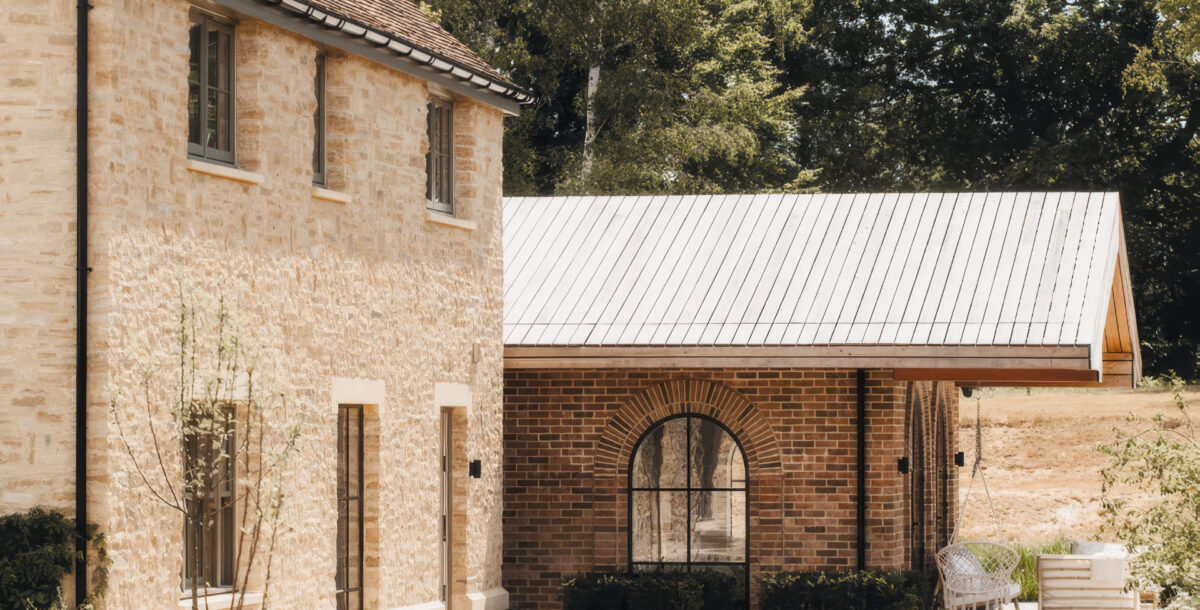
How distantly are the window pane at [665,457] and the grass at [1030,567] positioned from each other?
251 inches

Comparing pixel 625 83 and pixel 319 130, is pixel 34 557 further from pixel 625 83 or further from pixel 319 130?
pixel 625 83

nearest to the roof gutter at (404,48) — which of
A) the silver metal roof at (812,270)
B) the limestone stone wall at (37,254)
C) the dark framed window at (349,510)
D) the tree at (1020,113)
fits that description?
the limestone stone wall at (37,254)

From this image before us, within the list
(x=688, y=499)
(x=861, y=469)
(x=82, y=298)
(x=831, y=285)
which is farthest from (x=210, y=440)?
(x=831, y=285)

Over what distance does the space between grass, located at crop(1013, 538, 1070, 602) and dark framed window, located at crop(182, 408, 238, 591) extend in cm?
1185

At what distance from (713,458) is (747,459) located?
1.19ft

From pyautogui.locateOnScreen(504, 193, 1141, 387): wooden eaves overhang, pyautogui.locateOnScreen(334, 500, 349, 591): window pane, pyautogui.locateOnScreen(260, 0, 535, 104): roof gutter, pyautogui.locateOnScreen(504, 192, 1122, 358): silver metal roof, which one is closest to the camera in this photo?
pyautogui.locateOnScreen(260, 0, 535, 104): roof gutter

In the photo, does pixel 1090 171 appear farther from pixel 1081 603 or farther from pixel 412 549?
pixel 412 549

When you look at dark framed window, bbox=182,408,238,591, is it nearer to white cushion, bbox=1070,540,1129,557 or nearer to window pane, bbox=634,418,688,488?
window pane, bbox=634,418,688,488

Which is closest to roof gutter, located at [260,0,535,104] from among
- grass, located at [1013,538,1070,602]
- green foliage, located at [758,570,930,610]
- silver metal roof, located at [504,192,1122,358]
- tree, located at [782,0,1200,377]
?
silver metal roof, located at [504,192,1122,358]

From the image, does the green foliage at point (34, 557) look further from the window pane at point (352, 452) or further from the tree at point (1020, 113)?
the tree at point (1020, 113)

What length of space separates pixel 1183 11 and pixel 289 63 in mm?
24761

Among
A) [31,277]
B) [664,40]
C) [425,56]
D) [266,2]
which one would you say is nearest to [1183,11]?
[664,40]

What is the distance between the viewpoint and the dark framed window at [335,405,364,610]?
40.7 ft

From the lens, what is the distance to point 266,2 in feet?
35.8
